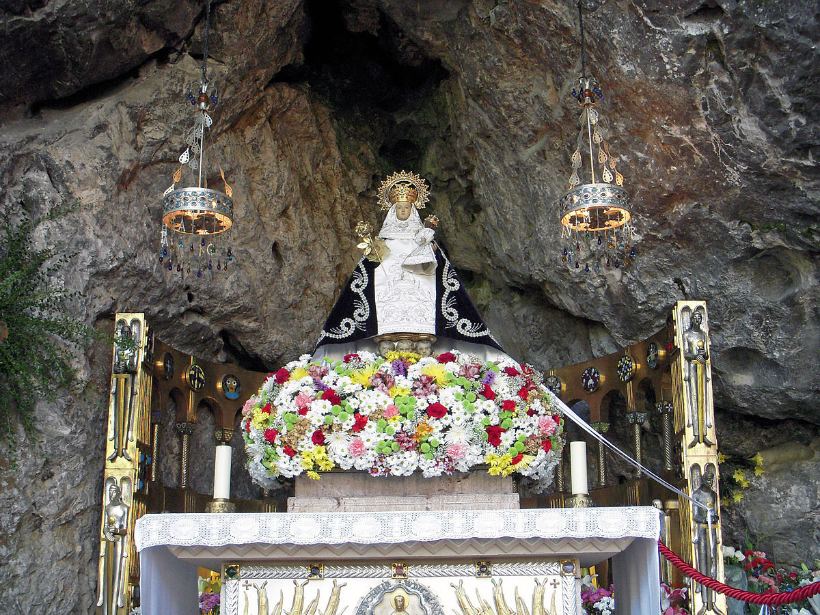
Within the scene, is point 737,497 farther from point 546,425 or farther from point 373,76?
point 373,76

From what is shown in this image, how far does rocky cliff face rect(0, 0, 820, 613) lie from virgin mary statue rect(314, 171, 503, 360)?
4.88 feet

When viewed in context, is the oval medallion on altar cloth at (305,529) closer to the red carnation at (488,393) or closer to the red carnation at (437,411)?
the red carnation at (437,411)

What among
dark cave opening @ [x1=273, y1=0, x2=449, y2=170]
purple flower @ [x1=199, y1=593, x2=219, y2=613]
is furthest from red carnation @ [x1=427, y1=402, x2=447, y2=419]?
dark cave opening @ [x1=273, y1=0, x2=449, y2=170]

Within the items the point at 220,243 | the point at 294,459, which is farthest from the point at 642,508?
the point at 220,243

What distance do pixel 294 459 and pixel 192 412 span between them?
1726mm

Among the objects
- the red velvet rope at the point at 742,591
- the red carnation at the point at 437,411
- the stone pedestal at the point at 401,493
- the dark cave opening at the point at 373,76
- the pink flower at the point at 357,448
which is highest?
the dark cave opening at the point at 373,76

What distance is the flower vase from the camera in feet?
22.3

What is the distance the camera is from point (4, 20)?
22.7ft

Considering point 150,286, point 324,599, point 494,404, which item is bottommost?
point 324,599

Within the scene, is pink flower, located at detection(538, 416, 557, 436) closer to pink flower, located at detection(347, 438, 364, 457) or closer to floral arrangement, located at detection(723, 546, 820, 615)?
pink flower, located at detection(347, 438, 364, 457)

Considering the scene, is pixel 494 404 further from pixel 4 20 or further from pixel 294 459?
pixel 4 20

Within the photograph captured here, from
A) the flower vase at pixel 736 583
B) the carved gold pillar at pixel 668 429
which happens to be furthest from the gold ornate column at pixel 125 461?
the flower vase at pixel 736 583

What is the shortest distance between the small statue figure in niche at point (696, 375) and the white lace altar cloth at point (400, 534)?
1.14 meters

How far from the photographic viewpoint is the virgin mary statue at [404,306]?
7.04 m
